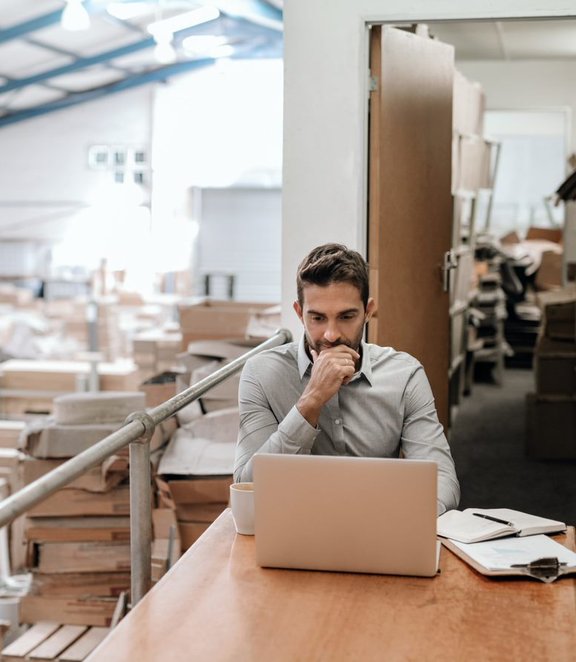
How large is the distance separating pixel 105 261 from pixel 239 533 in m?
12.5

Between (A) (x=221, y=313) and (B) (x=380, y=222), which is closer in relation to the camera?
(B) (x=380, y=222)

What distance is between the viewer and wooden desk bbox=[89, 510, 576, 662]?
4.08ft

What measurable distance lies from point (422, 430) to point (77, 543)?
193 cm

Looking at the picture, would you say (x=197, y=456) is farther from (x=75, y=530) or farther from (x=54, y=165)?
(x=54, y=165)

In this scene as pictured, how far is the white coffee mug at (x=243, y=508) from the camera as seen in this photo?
170 cm

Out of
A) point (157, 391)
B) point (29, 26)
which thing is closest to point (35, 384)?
point (157, 391)

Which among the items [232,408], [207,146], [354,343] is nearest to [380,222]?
[232,408]

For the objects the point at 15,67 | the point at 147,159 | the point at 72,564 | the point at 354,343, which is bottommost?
the point at 72,564

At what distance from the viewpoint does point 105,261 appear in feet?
45.5

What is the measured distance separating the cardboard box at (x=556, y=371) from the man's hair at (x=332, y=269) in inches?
129

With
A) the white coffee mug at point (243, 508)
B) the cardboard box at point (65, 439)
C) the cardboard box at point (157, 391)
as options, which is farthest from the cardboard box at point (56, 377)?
the white coffee mug at point (243, 508)

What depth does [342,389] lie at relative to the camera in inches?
82.4

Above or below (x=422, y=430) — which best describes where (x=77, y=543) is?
below

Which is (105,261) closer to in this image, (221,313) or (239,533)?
(221,313)
